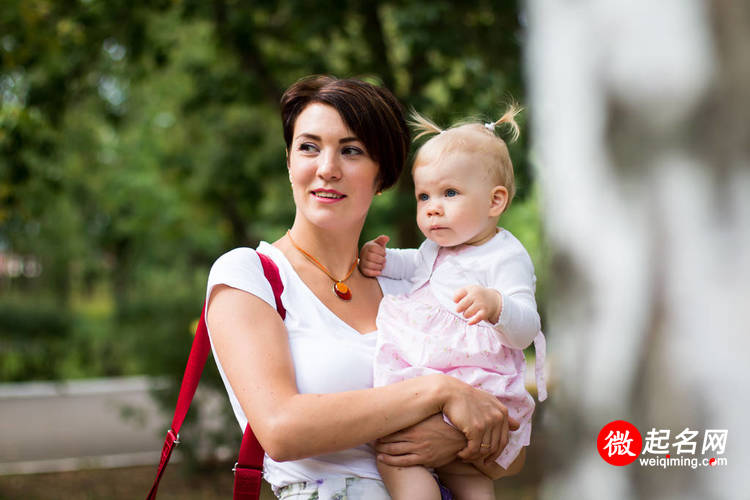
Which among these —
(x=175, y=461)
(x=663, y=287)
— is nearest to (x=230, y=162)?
(x=175, y=461)

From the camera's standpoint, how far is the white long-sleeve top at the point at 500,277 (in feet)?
6.45

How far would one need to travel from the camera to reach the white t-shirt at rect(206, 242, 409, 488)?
6.64ft

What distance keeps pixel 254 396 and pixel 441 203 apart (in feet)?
2.39

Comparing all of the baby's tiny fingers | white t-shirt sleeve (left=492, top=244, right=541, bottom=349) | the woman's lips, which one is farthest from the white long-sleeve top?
the woman's lips

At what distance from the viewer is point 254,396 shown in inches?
74.6

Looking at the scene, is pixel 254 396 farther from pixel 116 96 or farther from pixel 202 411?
pixel 116 96

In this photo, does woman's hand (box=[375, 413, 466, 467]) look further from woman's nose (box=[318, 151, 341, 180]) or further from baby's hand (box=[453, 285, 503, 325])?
woman's nose (box=[318, 151, 341, 180])

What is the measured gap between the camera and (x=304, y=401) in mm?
1860

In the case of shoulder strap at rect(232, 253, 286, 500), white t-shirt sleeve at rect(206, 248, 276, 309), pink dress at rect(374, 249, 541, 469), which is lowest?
shoulder strap at rect(232, 253, 286, 500)

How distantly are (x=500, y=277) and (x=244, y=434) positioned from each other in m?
0.78

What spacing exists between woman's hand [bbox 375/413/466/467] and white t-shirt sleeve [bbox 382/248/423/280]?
2.17 ft

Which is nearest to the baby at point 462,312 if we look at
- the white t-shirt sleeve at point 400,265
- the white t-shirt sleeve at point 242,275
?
the white t-shirt sleeve at point 400,265

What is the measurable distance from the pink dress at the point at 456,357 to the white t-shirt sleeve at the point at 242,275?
34 cm

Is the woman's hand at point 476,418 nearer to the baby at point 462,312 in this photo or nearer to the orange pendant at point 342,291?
the baby at point 462,312
